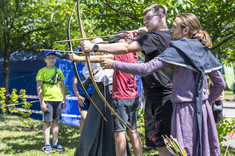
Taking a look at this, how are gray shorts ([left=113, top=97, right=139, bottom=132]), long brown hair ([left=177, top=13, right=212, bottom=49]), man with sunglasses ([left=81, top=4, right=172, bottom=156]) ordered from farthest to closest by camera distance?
1. gray shorts ([left=113, top=97, right=139, bottom=132])
2. man with sunglasses ([left=81, top=4, right=172, bottom=156])
3. long brown hair ([left=177, top=13, right=212, bottom=49])

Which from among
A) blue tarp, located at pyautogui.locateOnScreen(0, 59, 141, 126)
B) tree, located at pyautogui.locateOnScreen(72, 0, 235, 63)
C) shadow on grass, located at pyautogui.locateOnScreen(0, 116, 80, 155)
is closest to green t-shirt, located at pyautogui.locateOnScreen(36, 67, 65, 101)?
shadow on grass, located at pyautogui.locateOnScreen(0, 116, 80, 155)

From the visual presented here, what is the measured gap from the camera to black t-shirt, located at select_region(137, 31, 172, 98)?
8.36 feet

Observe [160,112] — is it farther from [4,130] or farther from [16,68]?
[16,68]

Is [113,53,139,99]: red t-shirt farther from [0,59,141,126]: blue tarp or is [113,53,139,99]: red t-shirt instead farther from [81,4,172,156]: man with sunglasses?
[0,59,141,126]: blue tarp

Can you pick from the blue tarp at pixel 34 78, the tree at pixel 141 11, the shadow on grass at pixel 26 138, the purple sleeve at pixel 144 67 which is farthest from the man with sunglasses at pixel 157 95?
the blue tarp at pixel 34 78

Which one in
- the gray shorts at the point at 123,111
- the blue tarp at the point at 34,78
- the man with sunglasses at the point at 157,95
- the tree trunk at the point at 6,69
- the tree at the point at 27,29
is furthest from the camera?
the tree trunk at the point at 6,69

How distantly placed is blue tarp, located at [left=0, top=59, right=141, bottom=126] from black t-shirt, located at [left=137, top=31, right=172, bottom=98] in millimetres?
4430

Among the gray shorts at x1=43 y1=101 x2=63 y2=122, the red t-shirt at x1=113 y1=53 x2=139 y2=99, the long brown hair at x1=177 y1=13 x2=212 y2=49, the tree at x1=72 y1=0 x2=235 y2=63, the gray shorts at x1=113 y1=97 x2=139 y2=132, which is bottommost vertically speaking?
the gray shorts at x1=43 y1=101 x2=63 y2=122

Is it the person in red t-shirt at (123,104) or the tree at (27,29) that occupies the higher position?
the tree at (27,29)

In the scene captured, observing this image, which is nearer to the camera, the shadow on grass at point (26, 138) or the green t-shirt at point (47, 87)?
the green t-shirt at point (47, 87)

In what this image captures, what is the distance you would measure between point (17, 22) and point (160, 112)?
28.7 feet

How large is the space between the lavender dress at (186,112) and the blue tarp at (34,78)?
4.94m

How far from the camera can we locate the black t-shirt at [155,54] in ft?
8.36

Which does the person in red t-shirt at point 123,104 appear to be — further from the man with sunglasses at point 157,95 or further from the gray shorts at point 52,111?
the gray shorts at point 52,111
